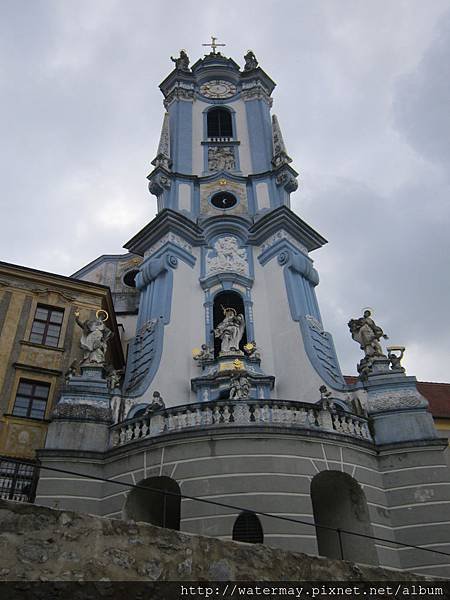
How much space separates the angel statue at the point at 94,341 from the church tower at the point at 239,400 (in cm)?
5

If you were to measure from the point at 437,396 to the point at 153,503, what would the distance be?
17350 mm

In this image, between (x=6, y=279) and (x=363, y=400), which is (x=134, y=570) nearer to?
(x=363, y=400)

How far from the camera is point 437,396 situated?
26562 mm

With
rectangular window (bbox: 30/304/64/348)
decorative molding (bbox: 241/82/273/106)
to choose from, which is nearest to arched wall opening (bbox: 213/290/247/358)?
rectangular window (bbox: 30/304/64/348)

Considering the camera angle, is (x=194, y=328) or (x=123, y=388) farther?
(x=194, y=328)

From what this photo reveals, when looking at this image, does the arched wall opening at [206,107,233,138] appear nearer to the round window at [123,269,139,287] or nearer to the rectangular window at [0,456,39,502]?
the round window at [123,269,139,287]

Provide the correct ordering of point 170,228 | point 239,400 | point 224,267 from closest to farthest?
point 239,400 → point 224,267 → point 170,228

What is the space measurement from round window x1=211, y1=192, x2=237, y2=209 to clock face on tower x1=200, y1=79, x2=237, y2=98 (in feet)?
31.4

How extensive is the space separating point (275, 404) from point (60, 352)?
8.04m

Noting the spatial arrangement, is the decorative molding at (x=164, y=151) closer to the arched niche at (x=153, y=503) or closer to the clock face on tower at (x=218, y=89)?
the clock face on tower at (x=218, y=89)

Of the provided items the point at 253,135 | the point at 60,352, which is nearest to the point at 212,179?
the point at 253,135

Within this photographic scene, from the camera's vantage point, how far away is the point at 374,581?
8.11 metres

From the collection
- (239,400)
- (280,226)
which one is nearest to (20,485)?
(239,400)

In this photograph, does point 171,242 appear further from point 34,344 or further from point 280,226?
point 34,344
